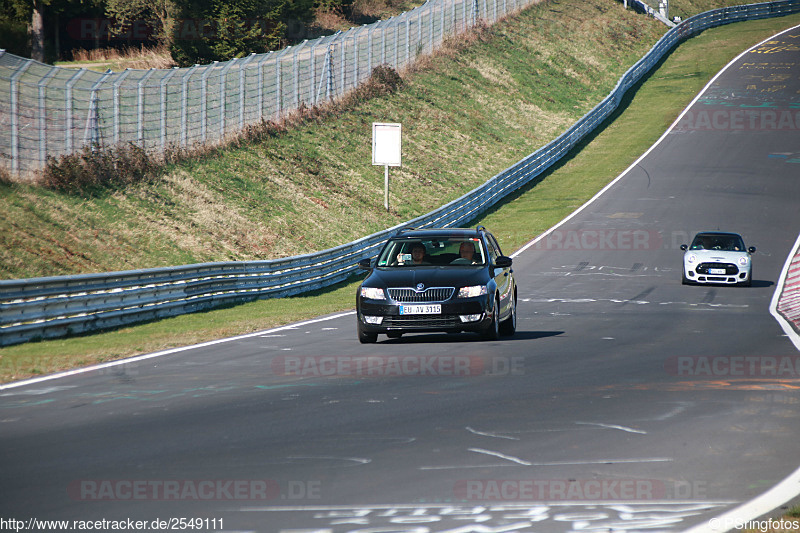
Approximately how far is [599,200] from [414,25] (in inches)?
861

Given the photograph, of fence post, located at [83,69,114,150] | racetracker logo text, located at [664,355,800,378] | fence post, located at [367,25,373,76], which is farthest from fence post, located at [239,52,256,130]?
racetracker logo text, located at [664,355,800,378]

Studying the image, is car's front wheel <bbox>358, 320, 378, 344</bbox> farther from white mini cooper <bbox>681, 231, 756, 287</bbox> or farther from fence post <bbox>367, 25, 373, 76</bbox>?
fence post <bbox>367, 25, 373, 76</bbox>

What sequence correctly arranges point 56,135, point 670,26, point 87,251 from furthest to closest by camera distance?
point 670,26 → point 56,135 → point 87,251

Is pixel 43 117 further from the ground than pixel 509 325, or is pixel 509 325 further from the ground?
pixel 43 117

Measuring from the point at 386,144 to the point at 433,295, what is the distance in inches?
1015

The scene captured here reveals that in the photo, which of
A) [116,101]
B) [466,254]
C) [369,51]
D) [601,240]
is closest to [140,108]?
[116,101]

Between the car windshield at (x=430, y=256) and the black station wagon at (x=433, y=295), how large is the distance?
15mm

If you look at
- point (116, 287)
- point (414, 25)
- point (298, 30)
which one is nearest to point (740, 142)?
point (414, 25)

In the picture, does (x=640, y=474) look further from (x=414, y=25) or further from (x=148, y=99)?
(x=414, y=25)

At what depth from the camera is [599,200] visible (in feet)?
139

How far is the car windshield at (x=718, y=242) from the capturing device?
→ 27141mm

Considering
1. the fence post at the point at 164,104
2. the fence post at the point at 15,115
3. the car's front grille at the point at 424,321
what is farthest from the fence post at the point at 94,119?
the car's front grille at the point at 424,321

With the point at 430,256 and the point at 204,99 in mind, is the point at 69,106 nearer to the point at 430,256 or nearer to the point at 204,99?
the point at 204,99

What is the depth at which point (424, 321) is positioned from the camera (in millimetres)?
13891
